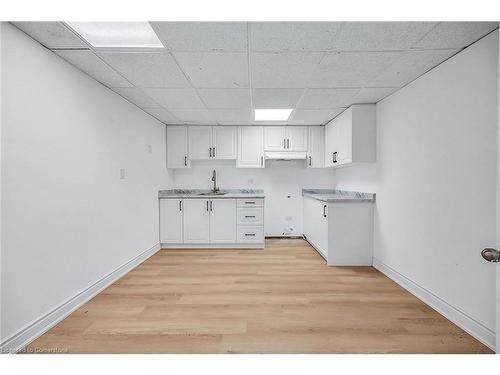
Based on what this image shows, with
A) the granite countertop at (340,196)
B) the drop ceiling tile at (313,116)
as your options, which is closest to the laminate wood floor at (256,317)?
the granite countertop at (340,196)

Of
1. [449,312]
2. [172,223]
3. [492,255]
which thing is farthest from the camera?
[172,223]

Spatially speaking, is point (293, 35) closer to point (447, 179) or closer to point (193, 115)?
point (447, 179)

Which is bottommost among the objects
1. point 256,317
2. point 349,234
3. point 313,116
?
point 256,317

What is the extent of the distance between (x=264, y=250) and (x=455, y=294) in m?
2.70

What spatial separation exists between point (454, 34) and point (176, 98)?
277 cm

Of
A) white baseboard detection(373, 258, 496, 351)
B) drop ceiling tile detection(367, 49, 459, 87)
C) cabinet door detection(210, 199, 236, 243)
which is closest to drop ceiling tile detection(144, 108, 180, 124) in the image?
cabinet door detection(210, 199, 236, 243)

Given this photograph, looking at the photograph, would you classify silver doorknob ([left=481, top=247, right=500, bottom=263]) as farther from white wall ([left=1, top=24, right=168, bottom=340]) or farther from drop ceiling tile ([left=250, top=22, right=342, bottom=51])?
white wall ([left=1, top=24, right=168, bottom=340])

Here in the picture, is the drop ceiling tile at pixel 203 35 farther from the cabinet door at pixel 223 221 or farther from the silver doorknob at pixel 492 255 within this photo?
the cabinet door at pixel 223 221

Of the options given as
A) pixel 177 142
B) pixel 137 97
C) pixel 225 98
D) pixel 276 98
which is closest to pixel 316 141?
pixel 276 98

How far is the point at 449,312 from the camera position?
2.19 meters

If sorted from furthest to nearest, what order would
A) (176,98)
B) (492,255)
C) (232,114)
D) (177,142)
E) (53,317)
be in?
(177,142), (232,114), (176,98), (53,317), (492,255)

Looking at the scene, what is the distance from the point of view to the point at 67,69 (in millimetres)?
2289

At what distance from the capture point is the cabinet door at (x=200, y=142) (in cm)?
479

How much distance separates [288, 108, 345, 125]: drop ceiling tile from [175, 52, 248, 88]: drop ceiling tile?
1438 mm
